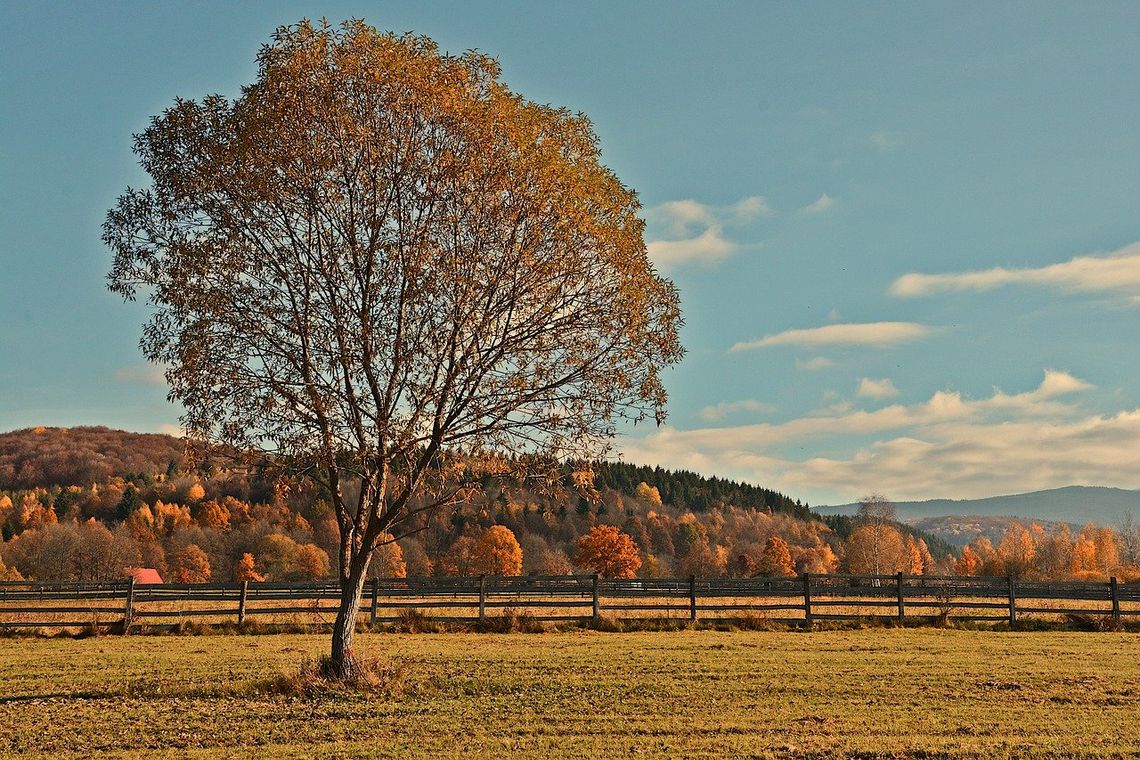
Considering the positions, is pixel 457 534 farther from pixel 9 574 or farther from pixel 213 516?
pixel 9 574

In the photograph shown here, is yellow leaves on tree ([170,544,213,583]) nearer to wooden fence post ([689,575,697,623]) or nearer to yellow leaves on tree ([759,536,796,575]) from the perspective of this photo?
yellow leaves on tree ([759,536,796,575])

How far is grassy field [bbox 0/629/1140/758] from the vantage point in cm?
1089

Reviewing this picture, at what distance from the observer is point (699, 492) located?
16912 cm

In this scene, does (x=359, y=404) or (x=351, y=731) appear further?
(x=359, y=404)

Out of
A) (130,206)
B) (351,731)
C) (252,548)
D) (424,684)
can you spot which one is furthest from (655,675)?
(252,548)

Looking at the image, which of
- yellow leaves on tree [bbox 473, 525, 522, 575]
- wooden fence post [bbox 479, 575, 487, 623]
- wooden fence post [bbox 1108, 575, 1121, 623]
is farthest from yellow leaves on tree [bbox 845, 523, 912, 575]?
wooden fence post [bbox 479, 575, 487, 623]

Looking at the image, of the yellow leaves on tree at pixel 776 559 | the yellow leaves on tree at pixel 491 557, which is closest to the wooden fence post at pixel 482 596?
the yellow leaves on tree at pixel 491 557

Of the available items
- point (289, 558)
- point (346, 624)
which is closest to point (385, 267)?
point (346, 624)

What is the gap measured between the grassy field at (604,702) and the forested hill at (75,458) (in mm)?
155365

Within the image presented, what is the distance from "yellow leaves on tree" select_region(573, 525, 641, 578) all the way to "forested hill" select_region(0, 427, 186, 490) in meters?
89.6

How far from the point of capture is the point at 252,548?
11912 cm

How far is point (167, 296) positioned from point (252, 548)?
4404 inches

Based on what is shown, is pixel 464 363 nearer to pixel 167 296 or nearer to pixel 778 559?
pixel 167 296

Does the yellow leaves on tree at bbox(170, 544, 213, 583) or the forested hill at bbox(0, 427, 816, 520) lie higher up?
the forested hill at bbox(0, 427, 816, 520)
